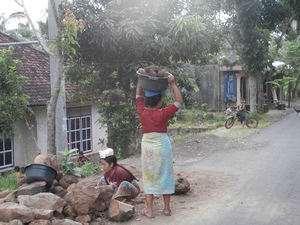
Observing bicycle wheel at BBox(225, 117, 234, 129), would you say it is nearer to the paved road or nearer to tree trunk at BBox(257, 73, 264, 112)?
the paved road

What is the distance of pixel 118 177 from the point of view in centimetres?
575

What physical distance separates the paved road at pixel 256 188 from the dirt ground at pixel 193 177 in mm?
168

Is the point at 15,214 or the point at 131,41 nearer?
the point at 15,214

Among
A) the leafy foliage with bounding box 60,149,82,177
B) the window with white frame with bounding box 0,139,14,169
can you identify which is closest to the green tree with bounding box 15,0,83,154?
the leafy foliage with bounding box 60,149,82,177

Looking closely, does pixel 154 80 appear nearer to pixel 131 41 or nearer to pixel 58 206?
pixel 58 206

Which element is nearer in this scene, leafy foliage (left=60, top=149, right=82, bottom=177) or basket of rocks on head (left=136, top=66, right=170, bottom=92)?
basket of rocks on head (left=136, top=66, right=170, bottom=92)

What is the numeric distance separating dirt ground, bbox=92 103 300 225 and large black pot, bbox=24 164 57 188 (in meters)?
0.99

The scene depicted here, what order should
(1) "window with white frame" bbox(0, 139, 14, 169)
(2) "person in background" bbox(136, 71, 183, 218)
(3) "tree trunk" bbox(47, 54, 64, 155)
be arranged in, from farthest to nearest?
1. (1) "window with white frame" bbox(0, 139, 14, 169)
2. (3) "tree trunk" bbox(47, 54, 64, 155)
3. (2) "person in background" bbox(136, 71, 183, 218)

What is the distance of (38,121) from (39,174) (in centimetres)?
925

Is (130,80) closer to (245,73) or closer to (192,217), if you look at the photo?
(192,217)

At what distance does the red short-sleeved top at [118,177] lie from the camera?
5.75 m

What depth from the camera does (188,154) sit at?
1068 centimetres

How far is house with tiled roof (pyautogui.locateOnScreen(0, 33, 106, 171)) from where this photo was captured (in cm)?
1374

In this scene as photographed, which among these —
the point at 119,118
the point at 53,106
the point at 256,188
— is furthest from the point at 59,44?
the point at 256,188
